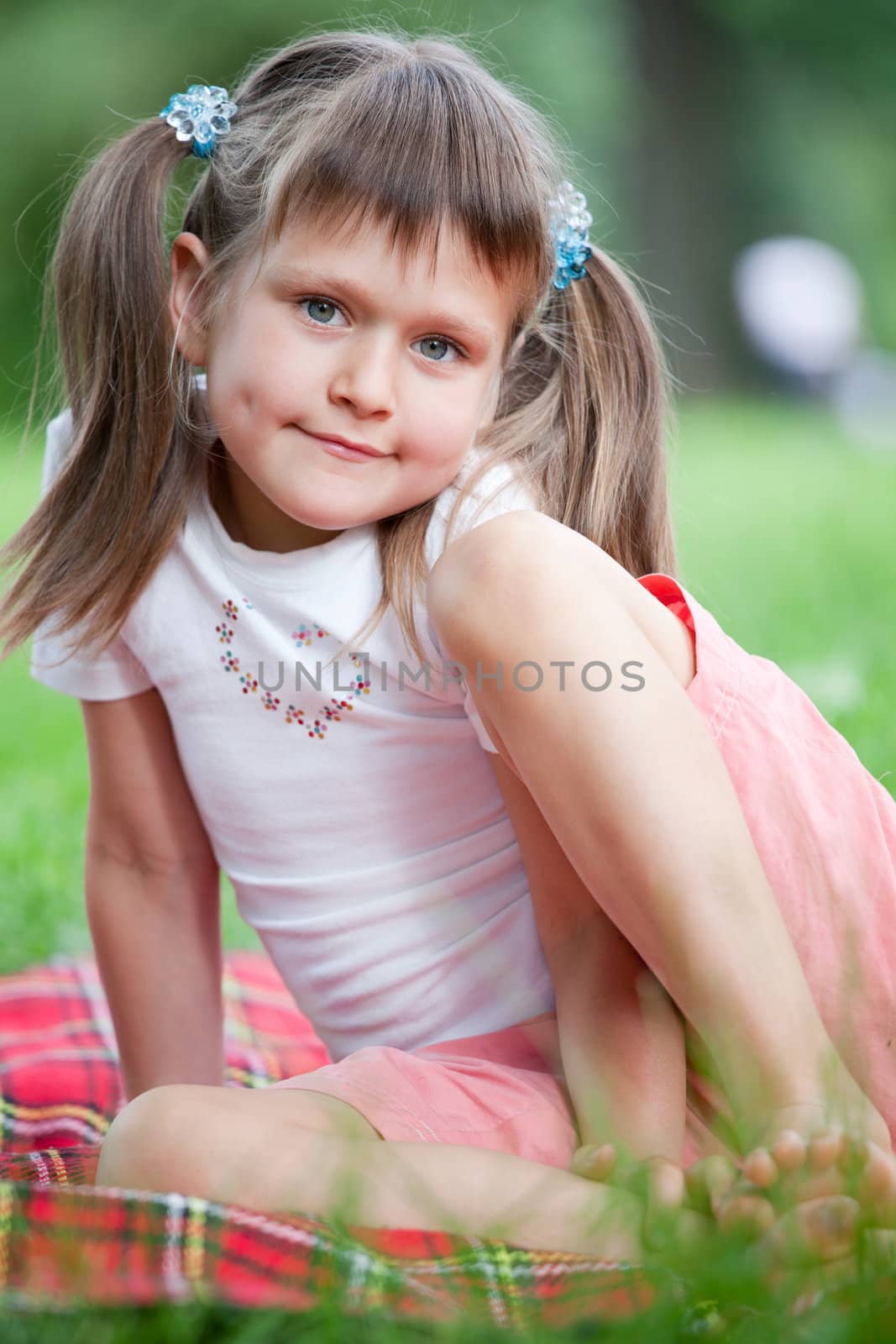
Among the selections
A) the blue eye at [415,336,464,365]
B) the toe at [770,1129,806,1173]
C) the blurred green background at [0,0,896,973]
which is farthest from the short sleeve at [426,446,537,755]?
the blurred green background at [0,0,896,973]

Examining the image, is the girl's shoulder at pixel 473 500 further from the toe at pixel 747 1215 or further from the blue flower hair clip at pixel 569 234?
the toe at pixel 747 1215

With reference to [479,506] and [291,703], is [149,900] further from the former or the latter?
[479,506]

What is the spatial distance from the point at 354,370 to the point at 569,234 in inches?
10.5

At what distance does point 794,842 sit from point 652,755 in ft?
0.52

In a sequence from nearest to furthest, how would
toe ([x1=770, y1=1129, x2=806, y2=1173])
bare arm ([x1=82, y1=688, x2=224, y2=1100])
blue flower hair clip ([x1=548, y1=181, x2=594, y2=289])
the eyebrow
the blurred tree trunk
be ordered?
1. toe ([x1=770, y1=1129, x2=806, y2=1173])
2. the eyebrow
3. blue flower hair clip ([x1=548, y1=181, x2=594, y2=289])
4. bare arm ([x1=82, y1=688, x2=224, y2=1100])
5. the blurred tree trunk

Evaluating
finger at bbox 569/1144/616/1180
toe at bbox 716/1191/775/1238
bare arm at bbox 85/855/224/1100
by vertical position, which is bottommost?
bare arm at bbox 85/855/224/1100

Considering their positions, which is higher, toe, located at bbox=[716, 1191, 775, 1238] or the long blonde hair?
the long blonde hair

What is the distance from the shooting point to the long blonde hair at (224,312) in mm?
1105

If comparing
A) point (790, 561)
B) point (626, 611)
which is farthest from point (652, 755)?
point (790, 561)

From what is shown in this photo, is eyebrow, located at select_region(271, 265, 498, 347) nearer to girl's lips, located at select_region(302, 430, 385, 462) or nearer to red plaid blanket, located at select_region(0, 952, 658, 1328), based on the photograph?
girl's lips, located at select_region(302, 430, 385, 462)

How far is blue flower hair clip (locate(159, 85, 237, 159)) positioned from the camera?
1.23 m

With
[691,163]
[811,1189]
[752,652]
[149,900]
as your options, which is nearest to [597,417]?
[149,900]

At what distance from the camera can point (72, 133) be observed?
9.71 metres

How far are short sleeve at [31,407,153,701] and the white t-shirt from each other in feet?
0.21
